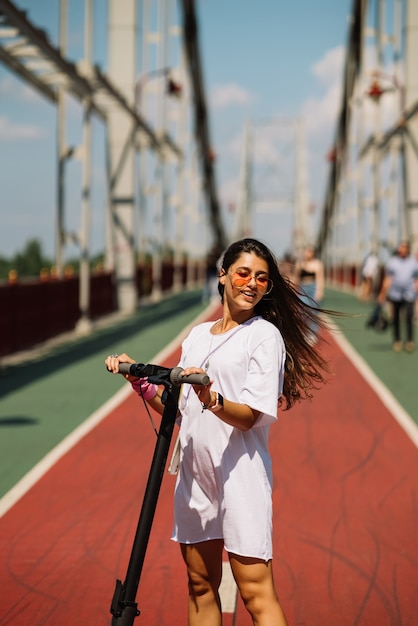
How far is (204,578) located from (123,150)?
86.3 ft

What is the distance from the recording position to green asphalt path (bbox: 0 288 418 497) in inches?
362

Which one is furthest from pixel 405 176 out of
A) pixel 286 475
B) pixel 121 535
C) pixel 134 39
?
pixel 121 535

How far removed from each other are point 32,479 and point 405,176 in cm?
2074

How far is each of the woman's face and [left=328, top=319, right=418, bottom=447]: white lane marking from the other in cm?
278

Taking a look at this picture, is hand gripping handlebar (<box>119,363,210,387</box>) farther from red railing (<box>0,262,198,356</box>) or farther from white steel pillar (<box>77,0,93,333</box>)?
white steel pillar (<box>77,0,93,333</box>)

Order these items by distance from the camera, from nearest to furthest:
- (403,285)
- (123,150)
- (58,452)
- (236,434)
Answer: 1. (236,434)
2. (58,452)
3. (403,285)
4. (123,150)

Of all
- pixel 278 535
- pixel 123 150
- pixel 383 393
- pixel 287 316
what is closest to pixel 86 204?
pixel 123 150

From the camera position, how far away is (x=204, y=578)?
12.1 ft

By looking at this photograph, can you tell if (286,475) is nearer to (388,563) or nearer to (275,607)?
(388,563)

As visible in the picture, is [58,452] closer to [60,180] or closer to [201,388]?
[201,388]

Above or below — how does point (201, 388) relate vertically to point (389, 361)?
above

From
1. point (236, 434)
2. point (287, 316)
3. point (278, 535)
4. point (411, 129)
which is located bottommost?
point (278, 535)

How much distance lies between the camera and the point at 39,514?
6.69 m

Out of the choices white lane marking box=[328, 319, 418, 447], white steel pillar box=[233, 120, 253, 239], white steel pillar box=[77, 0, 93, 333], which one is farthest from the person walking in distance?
white steel pillar box=[233, 120, 253, 239]
